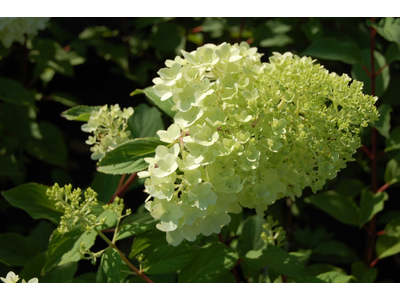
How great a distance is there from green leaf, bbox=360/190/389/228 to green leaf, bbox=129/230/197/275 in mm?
920

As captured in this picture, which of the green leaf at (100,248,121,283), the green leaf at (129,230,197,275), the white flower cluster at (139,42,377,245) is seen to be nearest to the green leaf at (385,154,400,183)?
the white flower cluster at (139,42,377,245)

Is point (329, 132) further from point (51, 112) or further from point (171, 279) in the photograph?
point (51, 112)

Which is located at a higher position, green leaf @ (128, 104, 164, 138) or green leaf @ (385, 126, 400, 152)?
green leaf @ (128, 104, 164, 138)

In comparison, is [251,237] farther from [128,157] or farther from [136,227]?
[128,157]

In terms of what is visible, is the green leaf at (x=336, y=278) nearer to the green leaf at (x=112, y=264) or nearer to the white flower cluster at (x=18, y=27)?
the green leaf at (x=112, y=264)

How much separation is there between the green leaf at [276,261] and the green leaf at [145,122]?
0.60 metres

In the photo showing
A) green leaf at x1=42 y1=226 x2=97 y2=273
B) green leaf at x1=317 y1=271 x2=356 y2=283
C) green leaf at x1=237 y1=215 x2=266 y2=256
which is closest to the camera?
green leaf at x1=42 y1=226 x2=97 y2=273

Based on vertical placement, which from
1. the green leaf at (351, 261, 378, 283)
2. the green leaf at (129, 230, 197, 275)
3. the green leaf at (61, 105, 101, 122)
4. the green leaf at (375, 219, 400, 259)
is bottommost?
the green leaf at (351, 261, 378, 283)

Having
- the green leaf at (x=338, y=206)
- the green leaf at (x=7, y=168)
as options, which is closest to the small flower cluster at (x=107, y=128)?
the green leaf at (x=7, y=168)

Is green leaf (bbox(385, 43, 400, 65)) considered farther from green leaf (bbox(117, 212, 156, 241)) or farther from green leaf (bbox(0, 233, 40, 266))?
green leaf (bbox(0, 233, 40, 266))

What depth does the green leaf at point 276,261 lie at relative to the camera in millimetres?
1200

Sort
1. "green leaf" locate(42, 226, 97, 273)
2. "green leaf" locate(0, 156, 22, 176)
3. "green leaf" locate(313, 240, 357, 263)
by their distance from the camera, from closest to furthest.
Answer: "green leaf" locate(42, 226, 97, 273)
"green leaf" locate(0, 156, 22, 176)
"green leaf" locate(313, 240, 357, 263)

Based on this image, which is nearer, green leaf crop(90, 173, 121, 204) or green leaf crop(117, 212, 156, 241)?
green leaf crop(117, 212, 156, 241)

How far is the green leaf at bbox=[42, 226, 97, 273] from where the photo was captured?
117 cm
